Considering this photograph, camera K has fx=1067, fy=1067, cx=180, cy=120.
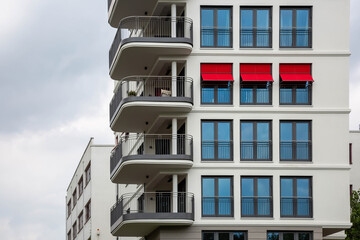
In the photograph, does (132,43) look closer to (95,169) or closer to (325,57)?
(325,57)

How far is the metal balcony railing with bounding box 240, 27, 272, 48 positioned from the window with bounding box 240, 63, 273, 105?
1151mm

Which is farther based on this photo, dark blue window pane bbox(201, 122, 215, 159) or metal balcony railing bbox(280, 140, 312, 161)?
metal balcony railing bbox(280, 140, 312, 161)

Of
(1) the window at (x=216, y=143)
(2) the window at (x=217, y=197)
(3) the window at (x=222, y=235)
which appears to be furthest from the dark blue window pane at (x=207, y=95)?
(3) the window at (x=222, y=235)

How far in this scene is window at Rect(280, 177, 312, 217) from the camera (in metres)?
57.1


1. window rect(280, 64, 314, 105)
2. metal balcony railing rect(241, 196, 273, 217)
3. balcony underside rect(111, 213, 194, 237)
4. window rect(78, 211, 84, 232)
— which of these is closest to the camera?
balcony underside rect(111, 213, 194, 237)

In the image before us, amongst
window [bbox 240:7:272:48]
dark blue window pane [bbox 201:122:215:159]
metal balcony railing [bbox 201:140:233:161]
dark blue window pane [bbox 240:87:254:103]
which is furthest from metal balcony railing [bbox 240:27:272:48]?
metal balcony railing [bbox 201:140:233:161]

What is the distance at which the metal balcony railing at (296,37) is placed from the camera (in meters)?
58.8

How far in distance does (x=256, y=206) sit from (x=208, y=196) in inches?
103

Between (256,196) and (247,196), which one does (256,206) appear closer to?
(256,196)

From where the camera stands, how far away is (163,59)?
193ft

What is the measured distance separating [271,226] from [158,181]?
7.93 m

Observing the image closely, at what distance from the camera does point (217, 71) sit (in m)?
58.3

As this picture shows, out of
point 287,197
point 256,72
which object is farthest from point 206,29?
point 287,197

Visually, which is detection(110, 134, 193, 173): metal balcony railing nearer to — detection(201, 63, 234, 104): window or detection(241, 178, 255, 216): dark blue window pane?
detection(201, 63, 234, 104): window
